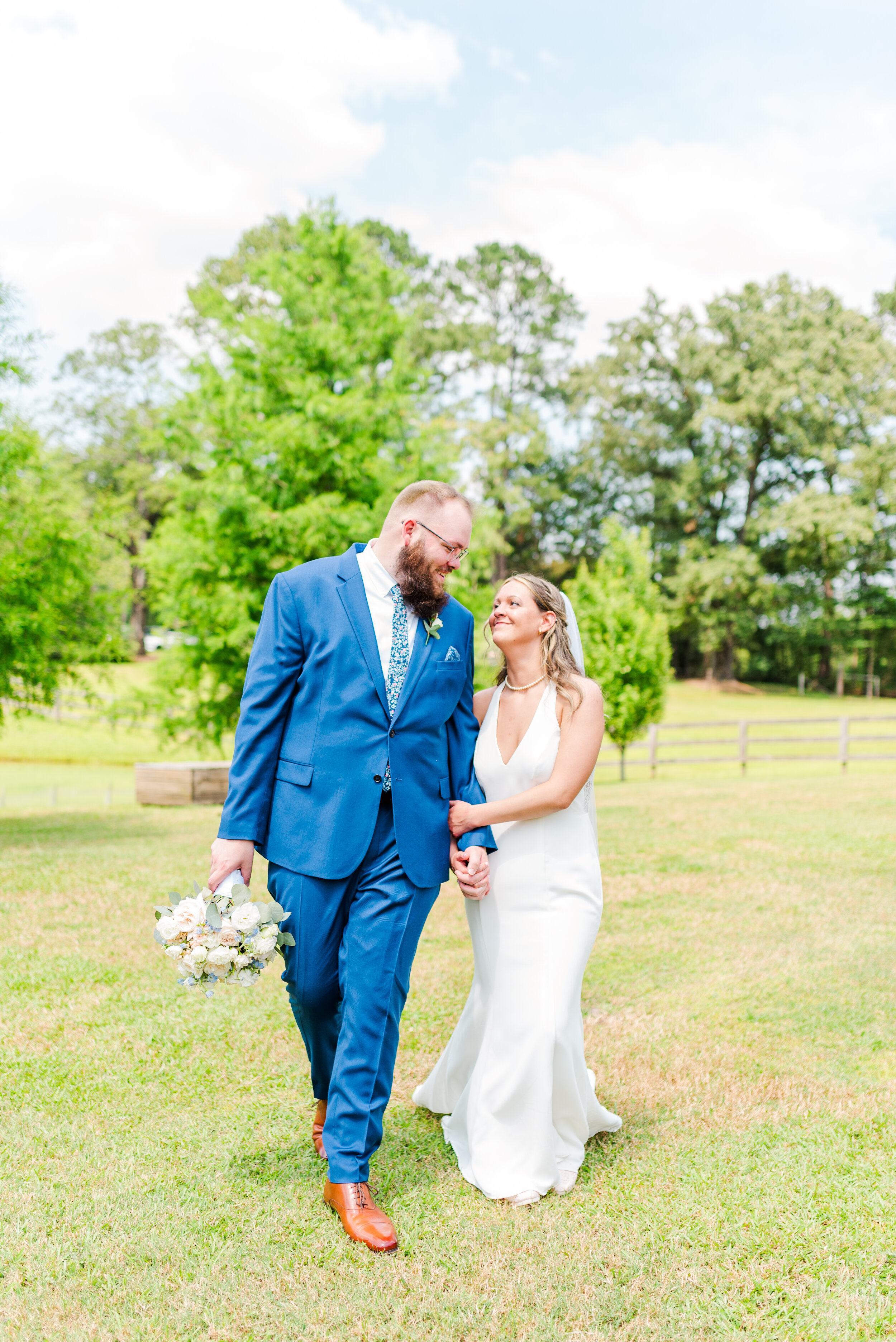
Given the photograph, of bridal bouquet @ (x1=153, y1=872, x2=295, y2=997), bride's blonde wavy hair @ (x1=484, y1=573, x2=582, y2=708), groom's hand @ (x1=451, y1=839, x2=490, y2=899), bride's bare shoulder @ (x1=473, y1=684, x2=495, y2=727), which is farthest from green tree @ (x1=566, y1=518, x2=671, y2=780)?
bridal bouquet @ (x1=153, y1=872, x2=295, y2=997)

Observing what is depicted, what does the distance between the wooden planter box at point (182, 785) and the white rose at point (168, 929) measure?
42.5ft

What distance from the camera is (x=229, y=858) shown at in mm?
3357

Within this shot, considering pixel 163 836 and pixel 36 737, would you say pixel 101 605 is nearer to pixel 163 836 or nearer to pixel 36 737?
pixel 163 836

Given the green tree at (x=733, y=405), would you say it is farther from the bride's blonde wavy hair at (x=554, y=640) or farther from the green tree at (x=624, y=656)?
the bride's blonde wavy hair at (x=554, y=640)

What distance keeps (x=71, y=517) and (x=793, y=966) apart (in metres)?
9.75

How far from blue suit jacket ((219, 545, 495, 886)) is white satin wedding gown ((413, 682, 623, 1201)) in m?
0.46

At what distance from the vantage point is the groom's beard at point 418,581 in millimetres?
3543

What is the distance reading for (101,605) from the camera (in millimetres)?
12492

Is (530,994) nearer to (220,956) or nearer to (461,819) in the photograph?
(461,819)

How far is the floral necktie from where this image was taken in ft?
11.4

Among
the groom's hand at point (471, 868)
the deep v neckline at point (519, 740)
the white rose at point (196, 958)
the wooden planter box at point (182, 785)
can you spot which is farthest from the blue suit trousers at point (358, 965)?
the wooden planter box at point (182, 785)

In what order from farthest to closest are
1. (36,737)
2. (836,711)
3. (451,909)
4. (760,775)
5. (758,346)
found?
(758,346), (836,711), (36,737), (760,775), (451,909)

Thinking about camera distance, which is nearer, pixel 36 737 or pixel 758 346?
pixel 36 737

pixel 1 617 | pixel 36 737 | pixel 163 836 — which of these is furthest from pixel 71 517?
pixel 36 737
